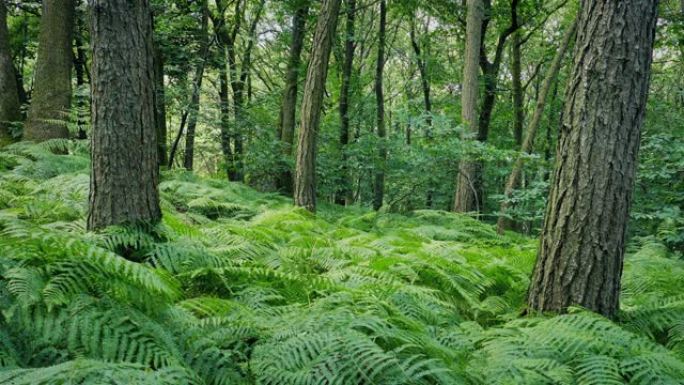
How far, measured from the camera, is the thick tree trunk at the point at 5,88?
7.83 m

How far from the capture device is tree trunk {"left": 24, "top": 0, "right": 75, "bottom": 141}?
7590mm

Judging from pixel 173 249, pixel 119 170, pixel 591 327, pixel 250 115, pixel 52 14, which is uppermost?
pixel 52 14

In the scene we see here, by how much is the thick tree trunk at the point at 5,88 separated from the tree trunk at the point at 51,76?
545 millimetres

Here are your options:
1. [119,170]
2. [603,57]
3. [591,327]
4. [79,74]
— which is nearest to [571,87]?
[603,57]

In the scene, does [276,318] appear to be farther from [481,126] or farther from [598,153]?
[481,126]

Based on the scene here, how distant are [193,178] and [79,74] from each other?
7.81 metres

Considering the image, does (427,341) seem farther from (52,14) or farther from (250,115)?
(250,115)

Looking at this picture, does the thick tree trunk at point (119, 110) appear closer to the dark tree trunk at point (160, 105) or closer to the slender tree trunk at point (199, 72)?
the dark tree trunk at point (160, 105)

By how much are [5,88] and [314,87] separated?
5.52 meters

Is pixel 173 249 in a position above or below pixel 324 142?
below

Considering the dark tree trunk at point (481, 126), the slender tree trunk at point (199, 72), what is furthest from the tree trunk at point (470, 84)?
the slender tree trunk at point (199, 72)

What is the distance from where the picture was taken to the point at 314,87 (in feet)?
22.4

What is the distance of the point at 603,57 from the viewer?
296 cm

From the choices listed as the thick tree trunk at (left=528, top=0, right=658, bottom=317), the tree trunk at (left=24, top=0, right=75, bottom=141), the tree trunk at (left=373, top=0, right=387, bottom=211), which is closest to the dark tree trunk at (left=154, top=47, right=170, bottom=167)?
the tree trunk at (left=24, top=0, right=75, bottom=141)
